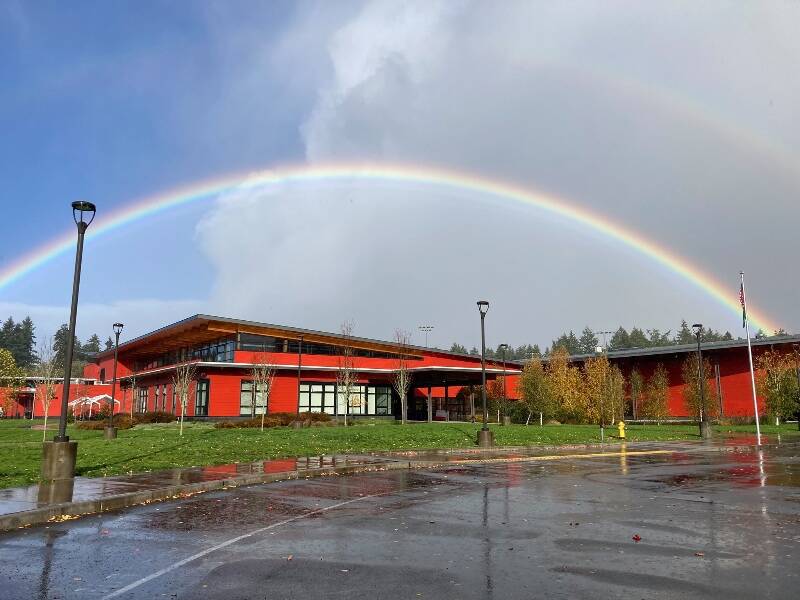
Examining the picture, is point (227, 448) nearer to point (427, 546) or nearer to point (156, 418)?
point (427, 546)

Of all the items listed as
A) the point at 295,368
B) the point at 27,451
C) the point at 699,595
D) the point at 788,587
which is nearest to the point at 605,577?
the point at 699,595

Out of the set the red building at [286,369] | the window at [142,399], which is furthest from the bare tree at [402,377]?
the window at [142,399]

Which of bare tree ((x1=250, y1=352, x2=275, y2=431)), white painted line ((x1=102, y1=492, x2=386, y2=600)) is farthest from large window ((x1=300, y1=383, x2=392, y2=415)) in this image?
white painted line ((x1=102, y1=492, x2=386, y2=600))

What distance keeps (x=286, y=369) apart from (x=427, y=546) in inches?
1919

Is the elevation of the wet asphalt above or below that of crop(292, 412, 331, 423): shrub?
below

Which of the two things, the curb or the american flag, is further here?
the american flag

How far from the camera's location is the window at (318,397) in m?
57.5

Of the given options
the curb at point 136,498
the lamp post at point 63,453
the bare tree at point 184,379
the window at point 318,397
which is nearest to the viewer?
the curb at point 136,498

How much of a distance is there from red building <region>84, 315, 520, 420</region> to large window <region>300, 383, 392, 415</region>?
0.09m

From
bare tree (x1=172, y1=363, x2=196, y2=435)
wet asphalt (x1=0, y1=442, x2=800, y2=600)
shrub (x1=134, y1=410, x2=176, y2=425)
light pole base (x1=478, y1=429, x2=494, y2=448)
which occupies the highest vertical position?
bare tree (x1=172, y1=363, x2=196, y2=435)

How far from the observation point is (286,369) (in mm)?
55719

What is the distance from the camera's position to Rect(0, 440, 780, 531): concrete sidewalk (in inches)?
412

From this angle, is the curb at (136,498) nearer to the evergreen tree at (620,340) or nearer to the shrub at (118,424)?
the shrub at (118,424)

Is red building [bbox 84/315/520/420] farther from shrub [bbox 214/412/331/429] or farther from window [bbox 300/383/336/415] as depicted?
shrub [bbox 214/412/331/429]
